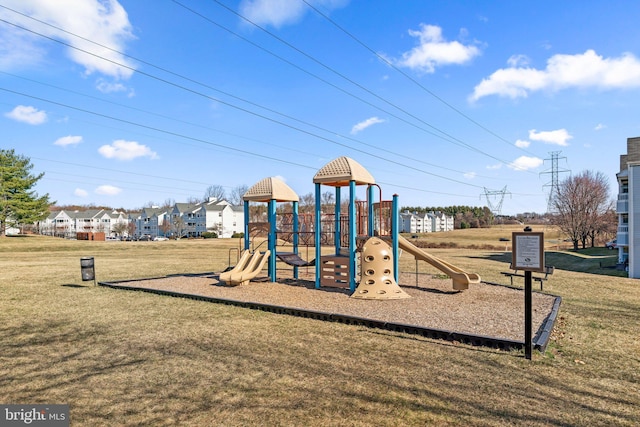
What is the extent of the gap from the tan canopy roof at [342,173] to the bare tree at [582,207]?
152 feet

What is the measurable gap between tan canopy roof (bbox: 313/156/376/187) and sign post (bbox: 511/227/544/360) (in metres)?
5.88

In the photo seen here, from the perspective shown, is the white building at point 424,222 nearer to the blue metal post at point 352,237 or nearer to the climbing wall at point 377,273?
the blue metal post at point 352,237

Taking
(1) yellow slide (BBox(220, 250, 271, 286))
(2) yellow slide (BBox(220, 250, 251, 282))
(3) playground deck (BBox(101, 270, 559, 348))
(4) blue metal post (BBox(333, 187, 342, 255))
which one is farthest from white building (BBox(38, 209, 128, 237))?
(4) blue metal post (BBox(333, 187, 342, 255))

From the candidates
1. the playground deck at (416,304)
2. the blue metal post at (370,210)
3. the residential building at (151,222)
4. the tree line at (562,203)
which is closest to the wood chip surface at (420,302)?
the playground deck at (416,304)

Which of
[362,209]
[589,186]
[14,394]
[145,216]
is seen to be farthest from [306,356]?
[145,216]

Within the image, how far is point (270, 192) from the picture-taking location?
13.6 metres

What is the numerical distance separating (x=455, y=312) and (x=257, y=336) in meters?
4.71

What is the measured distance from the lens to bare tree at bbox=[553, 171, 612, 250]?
47.2 meters

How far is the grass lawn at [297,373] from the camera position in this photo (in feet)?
13.4

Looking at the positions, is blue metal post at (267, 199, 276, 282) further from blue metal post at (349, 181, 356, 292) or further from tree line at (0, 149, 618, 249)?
tree line at (0, 149, 618, 249)

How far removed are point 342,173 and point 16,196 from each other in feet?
178

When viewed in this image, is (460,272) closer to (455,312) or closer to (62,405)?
(455,312)

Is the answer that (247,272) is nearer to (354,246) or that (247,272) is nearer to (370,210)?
(354,246)

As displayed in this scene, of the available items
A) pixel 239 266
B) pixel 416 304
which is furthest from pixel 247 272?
pixel 416 304
